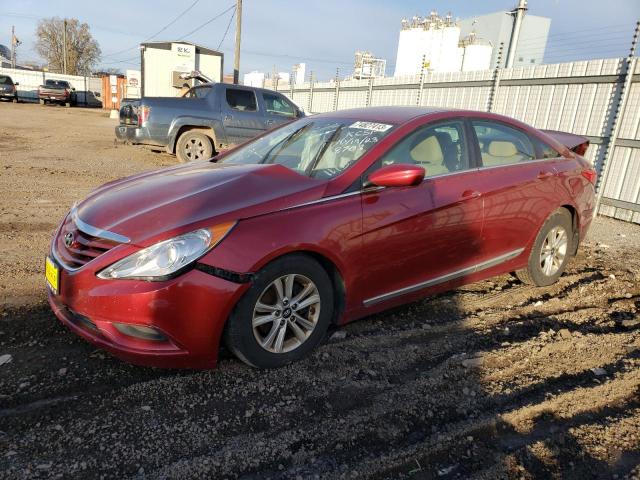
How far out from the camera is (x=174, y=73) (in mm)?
18578

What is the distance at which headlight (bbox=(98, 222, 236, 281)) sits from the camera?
2.50 meters

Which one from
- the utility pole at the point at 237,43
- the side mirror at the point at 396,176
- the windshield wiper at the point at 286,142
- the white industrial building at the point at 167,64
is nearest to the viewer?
the side mirror at the point at 396,176

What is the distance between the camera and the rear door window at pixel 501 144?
391 centimetres

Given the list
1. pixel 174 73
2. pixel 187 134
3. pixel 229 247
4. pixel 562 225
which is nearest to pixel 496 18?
pixel 174 73

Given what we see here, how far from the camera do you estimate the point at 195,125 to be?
32.9 ft

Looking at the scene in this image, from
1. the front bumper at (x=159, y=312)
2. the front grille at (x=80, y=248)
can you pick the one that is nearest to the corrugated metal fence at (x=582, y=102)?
the front bumper at (x=159, y=312)

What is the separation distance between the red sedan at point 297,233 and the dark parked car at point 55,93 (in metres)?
38.8

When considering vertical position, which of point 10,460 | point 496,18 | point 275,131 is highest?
point 496,18

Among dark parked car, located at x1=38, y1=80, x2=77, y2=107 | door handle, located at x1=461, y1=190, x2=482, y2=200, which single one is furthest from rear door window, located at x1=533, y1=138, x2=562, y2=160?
dark parked car, located at x1=38, y1=80, x2=77, y2=107

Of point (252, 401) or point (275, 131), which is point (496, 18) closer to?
point (275, 131)

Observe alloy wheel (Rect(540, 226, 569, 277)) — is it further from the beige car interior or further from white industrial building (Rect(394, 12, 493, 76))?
white industrial building (Rect(394, 12, 493, 76))

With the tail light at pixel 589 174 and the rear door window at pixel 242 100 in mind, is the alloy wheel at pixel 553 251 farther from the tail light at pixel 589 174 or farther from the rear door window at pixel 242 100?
the rear door window at pixel 242 100

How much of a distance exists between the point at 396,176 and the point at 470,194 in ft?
2.88

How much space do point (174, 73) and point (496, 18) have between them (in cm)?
2592
